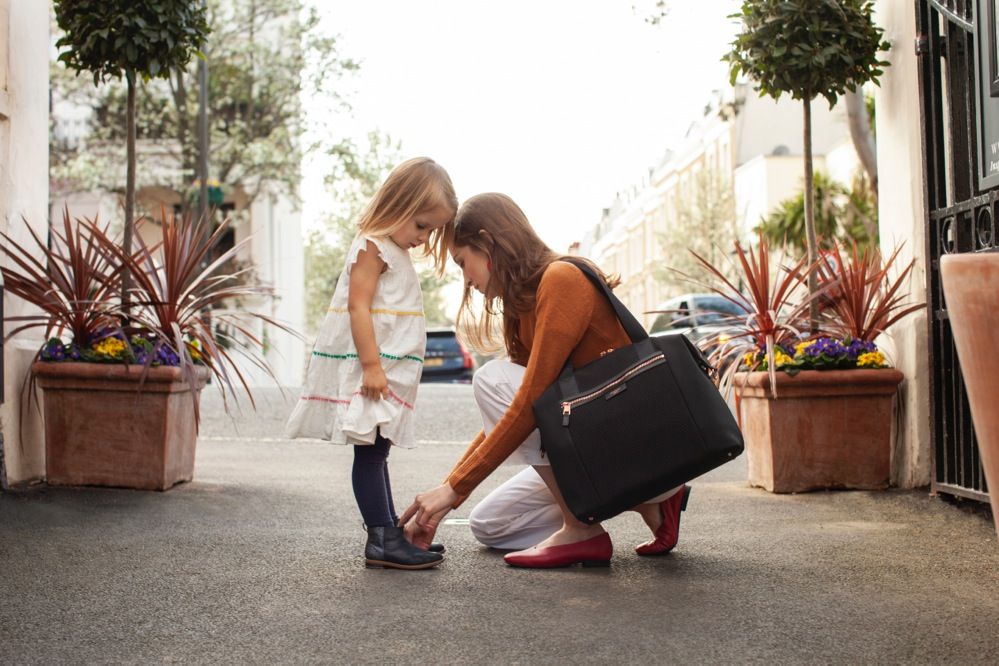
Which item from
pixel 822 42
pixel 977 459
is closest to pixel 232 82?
pixel 822 42

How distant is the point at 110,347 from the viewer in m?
5.11

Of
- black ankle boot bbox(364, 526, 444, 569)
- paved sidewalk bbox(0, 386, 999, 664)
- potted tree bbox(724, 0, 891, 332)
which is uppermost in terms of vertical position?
potted tree bbox(724, 0, 891, 332)

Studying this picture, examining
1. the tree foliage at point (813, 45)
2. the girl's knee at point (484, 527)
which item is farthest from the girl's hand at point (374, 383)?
the tree foliage at point (813, 45)

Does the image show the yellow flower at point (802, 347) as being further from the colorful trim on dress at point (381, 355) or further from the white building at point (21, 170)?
the white building at point (21, 170)

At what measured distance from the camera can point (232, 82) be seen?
24.4m

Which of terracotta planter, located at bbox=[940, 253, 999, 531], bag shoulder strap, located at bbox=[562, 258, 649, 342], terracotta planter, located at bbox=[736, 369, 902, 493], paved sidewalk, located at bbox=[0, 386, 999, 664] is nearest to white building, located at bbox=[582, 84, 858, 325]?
terracotta planter, located at bbox=[736, 369, 902, 493]

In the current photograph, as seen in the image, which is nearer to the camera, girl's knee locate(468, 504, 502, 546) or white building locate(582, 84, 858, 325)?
girl's knee locate(468, 504, 502, 546)

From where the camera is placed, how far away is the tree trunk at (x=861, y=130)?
13.0 metres

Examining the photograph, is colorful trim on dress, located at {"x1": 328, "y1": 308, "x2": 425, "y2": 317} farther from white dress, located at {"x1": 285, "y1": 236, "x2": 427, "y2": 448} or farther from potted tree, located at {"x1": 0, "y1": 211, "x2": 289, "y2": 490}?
potted tree, located at {"x1": 0, "y1": 211, "x2": 289, "y2": 490}

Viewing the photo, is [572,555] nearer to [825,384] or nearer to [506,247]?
[506,247]

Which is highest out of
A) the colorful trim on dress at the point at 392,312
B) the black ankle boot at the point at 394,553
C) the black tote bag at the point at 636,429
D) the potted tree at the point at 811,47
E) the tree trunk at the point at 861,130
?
the tree trunk at the point at 861,130

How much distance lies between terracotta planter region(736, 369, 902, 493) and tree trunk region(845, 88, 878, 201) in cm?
837

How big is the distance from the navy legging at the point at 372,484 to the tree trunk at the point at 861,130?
10.7 meters

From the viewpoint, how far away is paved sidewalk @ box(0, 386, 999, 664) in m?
2.63
